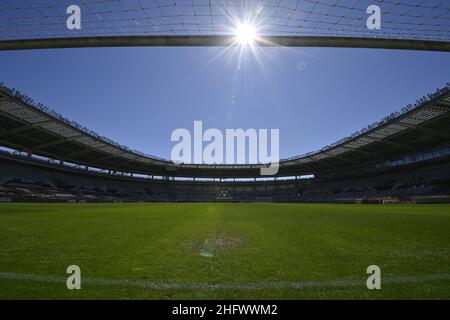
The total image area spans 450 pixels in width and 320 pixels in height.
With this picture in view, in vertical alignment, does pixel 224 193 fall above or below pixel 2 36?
below

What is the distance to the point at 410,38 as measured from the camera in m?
11.0

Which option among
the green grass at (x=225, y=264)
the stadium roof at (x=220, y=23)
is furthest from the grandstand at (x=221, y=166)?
the green grass at (x=225, y=264)

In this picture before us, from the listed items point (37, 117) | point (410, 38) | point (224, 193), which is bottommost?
point (224, 193)

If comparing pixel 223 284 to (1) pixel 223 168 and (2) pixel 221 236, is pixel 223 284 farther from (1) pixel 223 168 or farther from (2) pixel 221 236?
(1) pixel 223 168

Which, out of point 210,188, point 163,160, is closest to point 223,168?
point 210,188

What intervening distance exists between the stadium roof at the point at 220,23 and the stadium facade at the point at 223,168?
3108 cm

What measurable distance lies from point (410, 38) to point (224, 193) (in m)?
91.5

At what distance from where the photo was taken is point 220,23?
10828 millimetres

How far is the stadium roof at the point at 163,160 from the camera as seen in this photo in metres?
41.0

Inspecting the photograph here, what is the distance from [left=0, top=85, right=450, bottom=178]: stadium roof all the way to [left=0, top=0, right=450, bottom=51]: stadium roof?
3128 cm
